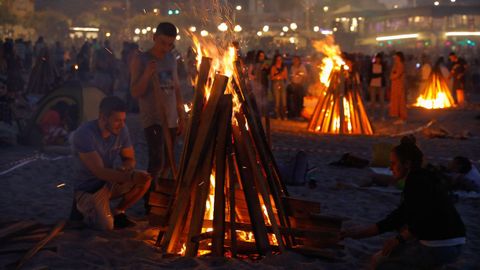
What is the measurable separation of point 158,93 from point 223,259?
1.93 meters

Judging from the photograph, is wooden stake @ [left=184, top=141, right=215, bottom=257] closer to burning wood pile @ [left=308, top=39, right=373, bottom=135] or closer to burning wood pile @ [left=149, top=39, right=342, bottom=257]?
burning wood pile @ [left=149, top=39, right=342, bottom=257]

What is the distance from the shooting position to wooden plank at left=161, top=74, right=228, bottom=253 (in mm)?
5117

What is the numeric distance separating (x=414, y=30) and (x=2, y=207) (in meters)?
70.4

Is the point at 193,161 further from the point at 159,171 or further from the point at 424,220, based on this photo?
the point at 424,220

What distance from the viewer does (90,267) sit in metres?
4.97

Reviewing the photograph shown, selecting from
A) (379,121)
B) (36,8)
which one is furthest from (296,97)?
(36,8)

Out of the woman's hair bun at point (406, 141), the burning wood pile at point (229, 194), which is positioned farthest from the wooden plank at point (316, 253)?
the woman's hair bun at point (406, 141)

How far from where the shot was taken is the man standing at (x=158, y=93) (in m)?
6.33

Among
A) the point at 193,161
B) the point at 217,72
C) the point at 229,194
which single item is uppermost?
the point at 217,72

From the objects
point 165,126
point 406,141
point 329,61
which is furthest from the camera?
point 329,61

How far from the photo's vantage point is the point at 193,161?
512 centimetres

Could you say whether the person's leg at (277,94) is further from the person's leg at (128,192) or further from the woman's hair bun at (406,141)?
the person's leg at (128,192)

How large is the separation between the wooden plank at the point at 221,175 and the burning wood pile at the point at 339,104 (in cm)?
881

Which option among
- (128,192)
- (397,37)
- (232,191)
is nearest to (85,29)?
(397,37)
